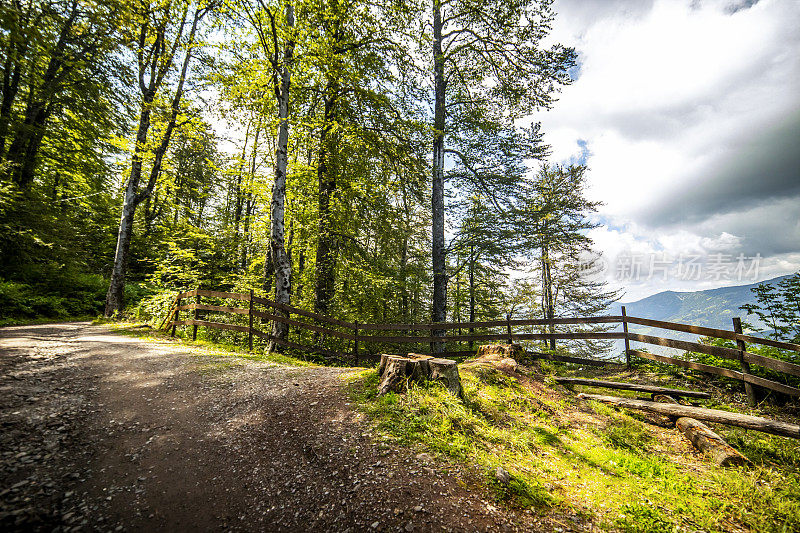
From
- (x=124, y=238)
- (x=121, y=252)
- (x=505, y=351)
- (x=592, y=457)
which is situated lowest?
(x=592, y=457)

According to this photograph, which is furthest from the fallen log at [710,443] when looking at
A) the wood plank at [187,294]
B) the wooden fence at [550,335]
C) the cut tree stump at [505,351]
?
the wood plank at [187,294]

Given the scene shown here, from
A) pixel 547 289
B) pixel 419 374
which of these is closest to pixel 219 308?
pixel 419 374

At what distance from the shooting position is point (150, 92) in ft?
41.5

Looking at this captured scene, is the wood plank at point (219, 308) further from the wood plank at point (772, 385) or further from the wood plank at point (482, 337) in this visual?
the wood plank at point (772, 385)

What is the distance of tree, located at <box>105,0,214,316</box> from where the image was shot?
11.8 m

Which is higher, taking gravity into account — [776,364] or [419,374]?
[776,364]

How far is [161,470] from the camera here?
10.5ft

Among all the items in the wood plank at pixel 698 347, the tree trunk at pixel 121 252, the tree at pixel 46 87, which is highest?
the tree at pixel 46 87

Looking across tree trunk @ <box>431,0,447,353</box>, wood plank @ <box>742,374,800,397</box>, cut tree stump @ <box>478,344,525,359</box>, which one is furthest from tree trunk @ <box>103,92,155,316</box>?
wood plank @ <box>742,374,800,397</box>

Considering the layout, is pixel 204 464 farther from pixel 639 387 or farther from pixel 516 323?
pixel 516 323

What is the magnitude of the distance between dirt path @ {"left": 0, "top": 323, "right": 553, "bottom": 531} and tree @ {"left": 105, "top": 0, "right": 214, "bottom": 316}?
782 cm

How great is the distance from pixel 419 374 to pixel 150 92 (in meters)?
16.4

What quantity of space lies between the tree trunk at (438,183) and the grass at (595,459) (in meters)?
6.57

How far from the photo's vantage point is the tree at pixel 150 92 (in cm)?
1184
